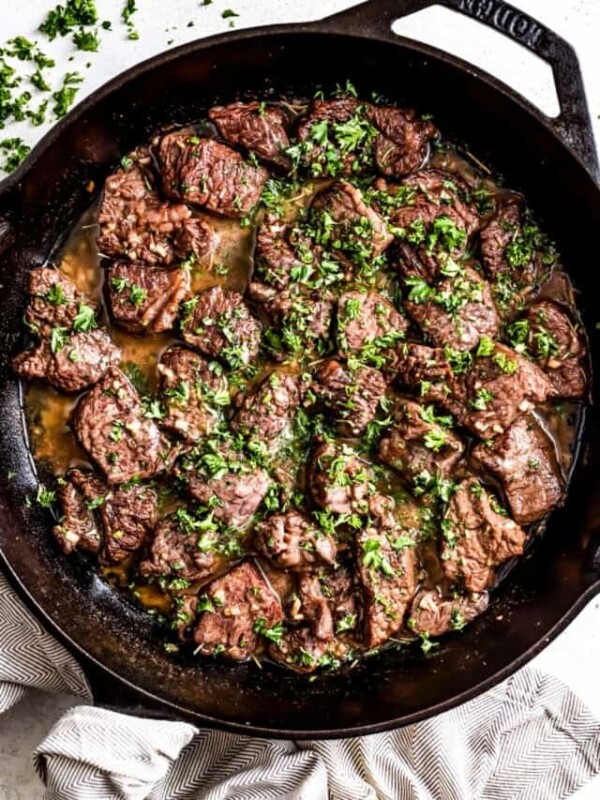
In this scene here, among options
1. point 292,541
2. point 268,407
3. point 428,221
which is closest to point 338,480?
point 292,541

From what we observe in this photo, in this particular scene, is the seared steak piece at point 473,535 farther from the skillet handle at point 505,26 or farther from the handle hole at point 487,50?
the handle hole at point 487,50

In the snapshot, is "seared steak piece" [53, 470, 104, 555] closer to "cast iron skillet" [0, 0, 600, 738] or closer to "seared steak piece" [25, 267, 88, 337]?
"cast iron skillet" [0, 0, 600, 738]

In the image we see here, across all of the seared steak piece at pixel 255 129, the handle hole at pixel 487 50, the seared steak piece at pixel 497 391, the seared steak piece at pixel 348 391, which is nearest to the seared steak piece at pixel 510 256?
the seared steak piece at pixel 497 391

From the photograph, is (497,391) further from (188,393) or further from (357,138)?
(188,393)

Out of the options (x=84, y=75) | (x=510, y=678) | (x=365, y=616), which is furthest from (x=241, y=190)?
(x=510, y=678)

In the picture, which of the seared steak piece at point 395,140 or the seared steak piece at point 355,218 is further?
the seared steak piece at point 395,140

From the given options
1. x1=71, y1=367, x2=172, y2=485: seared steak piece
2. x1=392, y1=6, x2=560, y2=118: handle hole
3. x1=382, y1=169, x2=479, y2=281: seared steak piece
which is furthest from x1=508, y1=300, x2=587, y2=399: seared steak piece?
x1=71, y1=367, x2=172, y2=485: seared steak piece
